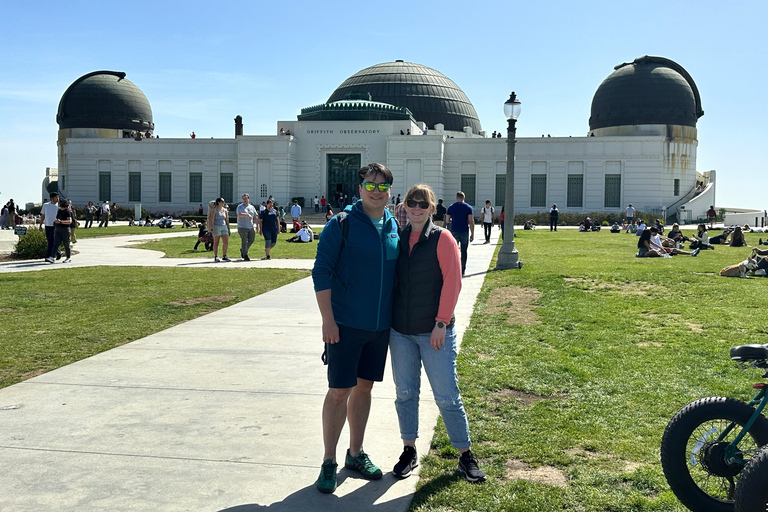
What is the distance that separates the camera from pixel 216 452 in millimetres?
4656

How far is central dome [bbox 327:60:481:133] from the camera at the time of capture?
66812 mm

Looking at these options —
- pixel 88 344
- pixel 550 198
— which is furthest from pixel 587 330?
pixel 550 198

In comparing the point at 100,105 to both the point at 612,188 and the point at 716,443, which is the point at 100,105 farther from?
the point at 716,443

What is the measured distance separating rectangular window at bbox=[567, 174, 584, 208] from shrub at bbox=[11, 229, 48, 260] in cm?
4360

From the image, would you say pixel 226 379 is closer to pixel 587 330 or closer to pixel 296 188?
pixel 587 330

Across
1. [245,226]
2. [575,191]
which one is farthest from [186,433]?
[575,191]

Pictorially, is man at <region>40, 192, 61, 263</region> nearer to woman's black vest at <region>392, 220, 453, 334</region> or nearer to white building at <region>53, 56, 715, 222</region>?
woman's black vest at <region>392, 220, 453, 334</region>

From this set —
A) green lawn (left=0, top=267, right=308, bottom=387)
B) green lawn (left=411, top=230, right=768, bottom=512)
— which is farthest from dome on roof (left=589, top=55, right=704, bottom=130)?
green lawn (left=0, top=267, right=308, bottom=387)

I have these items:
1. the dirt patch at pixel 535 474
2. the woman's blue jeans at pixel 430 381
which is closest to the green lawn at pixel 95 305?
the woman's blue jeans at pixel 430 381

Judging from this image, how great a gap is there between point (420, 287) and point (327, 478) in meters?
1.24

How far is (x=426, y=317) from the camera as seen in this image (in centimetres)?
443

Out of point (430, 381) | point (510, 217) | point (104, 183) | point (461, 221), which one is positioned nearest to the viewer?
point (430, 381)

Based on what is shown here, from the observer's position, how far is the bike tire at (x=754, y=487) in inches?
126

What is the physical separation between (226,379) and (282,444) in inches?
73.2
